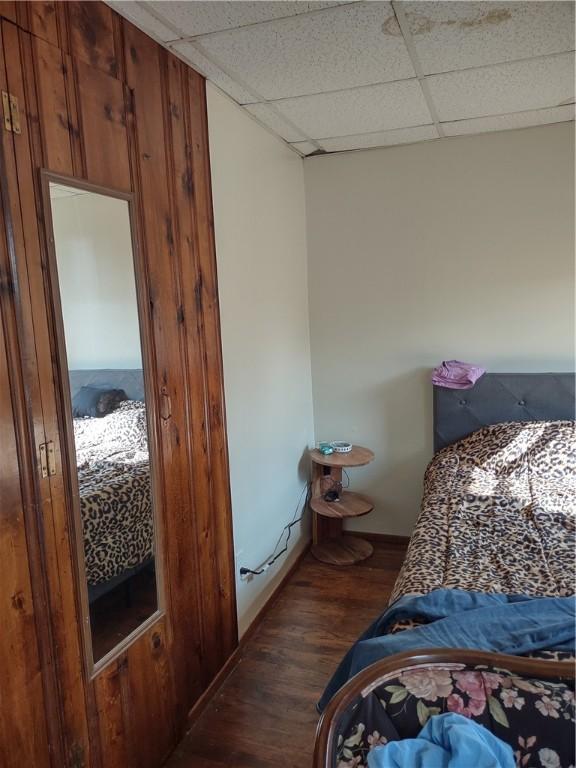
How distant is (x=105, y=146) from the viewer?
1.70 m

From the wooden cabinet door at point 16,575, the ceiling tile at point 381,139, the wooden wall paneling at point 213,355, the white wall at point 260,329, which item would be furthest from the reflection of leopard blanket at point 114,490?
the ceiling tile at point 381,139

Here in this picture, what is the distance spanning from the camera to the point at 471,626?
1.54m

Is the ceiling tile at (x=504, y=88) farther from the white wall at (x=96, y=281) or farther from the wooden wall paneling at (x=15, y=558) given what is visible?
the wooden wall paneling at (x=15, y=558)

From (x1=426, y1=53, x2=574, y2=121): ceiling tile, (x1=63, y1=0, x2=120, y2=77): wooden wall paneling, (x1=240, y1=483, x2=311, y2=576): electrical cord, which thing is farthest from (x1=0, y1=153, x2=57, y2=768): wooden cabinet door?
(x1=426, y1=53, x2=574, y2=121): ceiling tile

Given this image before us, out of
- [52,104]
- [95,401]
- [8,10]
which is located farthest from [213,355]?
[8,10]

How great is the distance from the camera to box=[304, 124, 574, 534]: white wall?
3.16 m

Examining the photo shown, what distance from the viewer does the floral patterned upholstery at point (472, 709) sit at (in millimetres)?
1183

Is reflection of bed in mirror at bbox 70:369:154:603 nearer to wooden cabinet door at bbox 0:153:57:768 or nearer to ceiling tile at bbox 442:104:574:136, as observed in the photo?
wooden cabinet door at bbox 0:153:57:768

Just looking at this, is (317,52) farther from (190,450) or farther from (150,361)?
(190,450)

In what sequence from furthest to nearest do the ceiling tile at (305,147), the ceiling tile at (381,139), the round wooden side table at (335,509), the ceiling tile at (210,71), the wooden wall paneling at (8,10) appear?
the round wooden side table at (335,509), the ceiling tile at (305,147), the ceiling tile at (381,139), the ceiling tile at (210,71), the wooden wall paneling at (8,10)

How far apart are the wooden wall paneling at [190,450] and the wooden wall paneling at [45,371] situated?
0.52 metres

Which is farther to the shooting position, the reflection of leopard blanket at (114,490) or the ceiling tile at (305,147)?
the ceiling tile at (305,147)

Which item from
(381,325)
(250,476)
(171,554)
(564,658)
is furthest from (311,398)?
(564,658)

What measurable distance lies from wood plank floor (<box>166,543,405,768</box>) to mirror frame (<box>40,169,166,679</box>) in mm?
579
